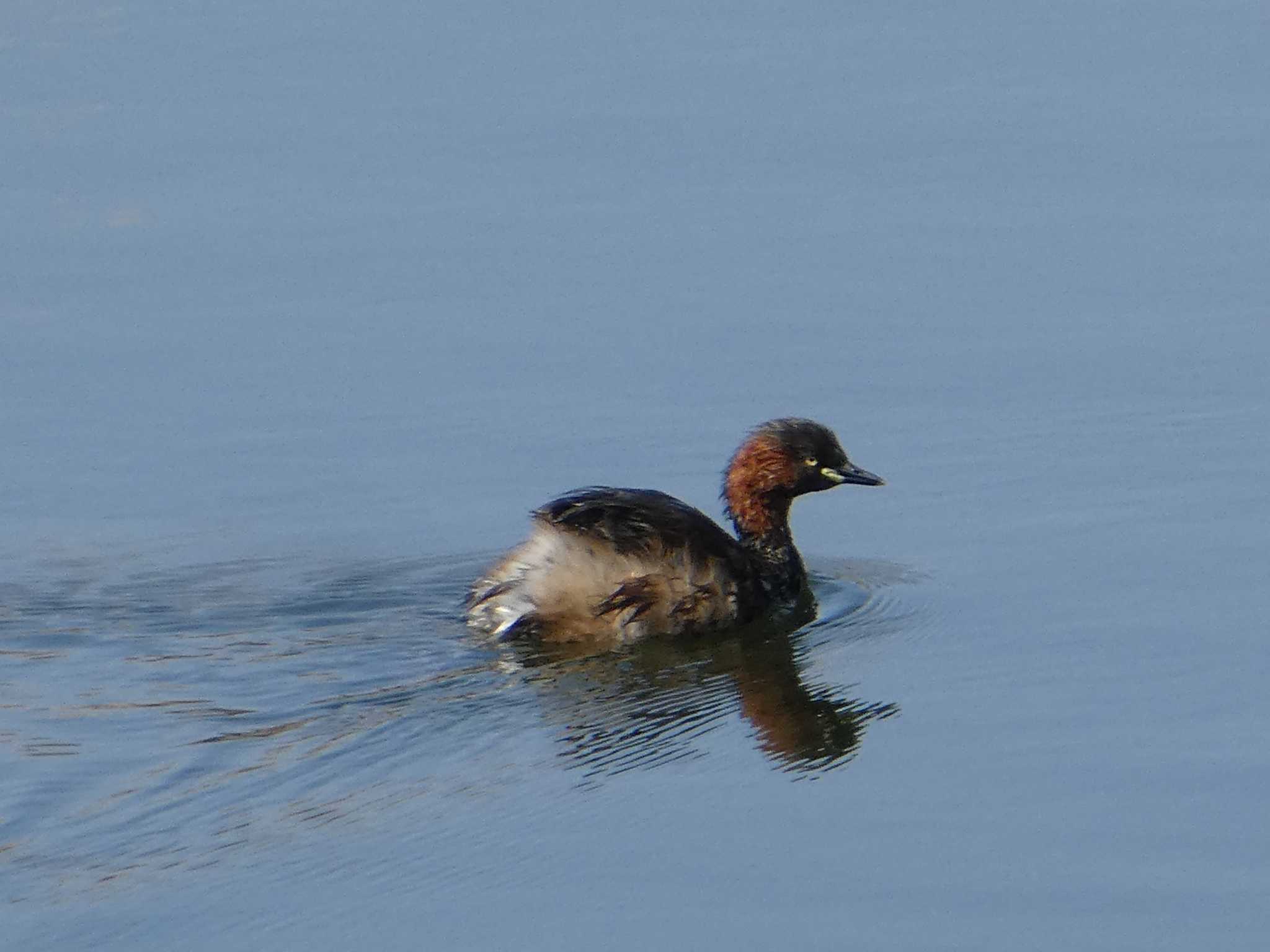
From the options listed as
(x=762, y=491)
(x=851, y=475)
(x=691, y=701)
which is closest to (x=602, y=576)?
(x=691, y=701)

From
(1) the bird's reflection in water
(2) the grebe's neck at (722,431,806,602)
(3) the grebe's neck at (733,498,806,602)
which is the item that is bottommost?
(1) the bird's reflection in water

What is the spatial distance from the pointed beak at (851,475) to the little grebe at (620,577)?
0.59 meters

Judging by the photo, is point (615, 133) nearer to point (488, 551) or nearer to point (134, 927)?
point (488, 551)

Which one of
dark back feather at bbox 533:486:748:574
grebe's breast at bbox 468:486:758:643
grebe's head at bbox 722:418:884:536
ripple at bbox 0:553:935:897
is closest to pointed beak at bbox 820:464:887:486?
grebe's head at bbox 722:418:884:536

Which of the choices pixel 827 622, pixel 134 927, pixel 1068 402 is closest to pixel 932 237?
pixel 1068 402

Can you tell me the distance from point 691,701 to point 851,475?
1.95 metres

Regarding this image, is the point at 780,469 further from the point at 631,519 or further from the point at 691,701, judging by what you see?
the point at 691,701

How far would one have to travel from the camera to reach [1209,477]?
9938 mm

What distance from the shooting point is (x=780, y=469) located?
998 centimetres

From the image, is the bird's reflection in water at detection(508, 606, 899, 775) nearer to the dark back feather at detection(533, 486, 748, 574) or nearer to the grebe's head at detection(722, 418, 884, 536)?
the dark back feather at detection(533, 486, 748, 574)

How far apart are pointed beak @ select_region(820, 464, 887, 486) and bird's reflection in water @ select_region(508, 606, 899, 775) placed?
0.66 metres

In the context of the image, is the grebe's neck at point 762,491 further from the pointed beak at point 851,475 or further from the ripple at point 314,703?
the ripple at point 314,703

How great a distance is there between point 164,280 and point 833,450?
12.1ft

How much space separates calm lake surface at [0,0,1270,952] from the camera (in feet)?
21.3
